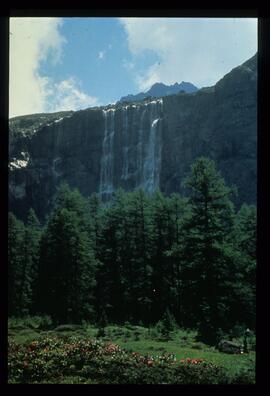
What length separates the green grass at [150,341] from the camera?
13.8 meters

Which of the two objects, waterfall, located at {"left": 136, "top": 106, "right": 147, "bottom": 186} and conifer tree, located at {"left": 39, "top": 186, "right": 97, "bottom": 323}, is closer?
conifer tree, located at {"left": 39, "top": 186, "right": 97, "bottom": 323}

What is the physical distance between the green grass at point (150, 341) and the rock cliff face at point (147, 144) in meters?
49.2

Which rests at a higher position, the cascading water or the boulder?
the cascading water

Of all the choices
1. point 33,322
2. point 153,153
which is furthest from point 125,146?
point 33,322

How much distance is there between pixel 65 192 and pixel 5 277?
22405 mm

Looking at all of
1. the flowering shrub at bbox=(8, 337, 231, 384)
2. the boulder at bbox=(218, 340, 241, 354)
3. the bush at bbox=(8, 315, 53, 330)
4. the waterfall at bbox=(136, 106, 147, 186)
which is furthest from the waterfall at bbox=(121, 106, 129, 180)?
the flowering shrub at bbox=(8, 337, 231, 384)

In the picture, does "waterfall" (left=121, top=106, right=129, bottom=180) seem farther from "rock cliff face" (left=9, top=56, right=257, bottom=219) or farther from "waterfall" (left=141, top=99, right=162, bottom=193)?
"waterfall" (left=141, top=99, right=162, bottom=193)

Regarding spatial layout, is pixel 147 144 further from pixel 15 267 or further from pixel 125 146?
pixel 15 267

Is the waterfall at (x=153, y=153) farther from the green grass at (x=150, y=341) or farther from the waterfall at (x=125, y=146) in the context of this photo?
the green grass at (x=150, y=341)

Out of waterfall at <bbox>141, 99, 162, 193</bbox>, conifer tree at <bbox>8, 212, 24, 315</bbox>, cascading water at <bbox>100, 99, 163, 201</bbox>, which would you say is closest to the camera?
conifer tree at <bbox>8, 212, 24, 315</bbox>

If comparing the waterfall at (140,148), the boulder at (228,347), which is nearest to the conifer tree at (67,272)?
the boulder at (228,347)

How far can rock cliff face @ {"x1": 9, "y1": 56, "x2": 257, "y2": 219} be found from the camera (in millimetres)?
72125

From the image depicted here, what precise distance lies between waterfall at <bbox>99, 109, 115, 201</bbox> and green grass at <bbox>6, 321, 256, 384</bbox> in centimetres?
4975

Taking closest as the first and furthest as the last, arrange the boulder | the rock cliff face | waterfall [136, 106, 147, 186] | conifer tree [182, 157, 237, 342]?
the boulder, conifer tree [182, 157, 237, 342], waterfall [136, 106, 147, 186], the rock cliff face
